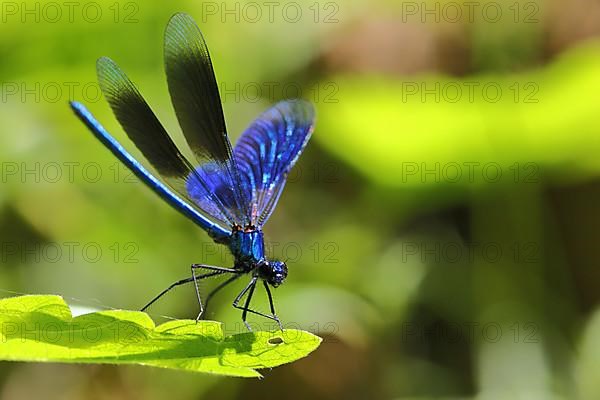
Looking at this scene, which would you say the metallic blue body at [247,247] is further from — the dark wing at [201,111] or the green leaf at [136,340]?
the green leaf at [136,340]

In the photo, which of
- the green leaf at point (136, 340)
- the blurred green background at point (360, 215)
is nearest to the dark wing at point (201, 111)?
the blurred green background at point (360, 215)

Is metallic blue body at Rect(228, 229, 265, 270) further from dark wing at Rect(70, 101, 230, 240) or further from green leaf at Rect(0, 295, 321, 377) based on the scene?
green leaf at Rect(0, 295, 321, 377)

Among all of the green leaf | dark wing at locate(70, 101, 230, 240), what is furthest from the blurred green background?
the green leaf

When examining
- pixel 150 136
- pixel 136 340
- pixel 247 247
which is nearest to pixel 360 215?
pixel 247 247

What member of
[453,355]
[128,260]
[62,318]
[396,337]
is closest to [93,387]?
[128,260]

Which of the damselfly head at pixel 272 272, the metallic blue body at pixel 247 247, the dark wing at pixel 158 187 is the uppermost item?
the dark wing at pixel 158 187
